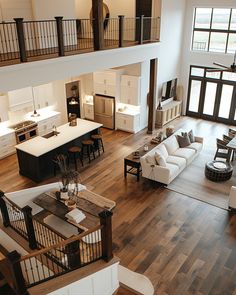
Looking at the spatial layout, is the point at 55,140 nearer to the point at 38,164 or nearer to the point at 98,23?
the point at 38,164

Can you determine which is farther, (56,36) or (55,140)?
(55,140)

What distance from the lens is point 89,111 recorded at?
12719mm

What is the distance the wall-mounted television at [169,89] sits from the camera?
12.6 metres

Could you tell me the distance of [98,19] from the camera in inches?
298

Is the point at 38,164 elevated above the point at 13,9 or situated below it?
below

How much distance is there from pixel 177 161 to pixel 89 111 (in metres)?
5.26

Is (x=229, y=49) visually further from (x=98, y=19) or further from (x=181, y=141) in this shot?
(x=98, y=19)

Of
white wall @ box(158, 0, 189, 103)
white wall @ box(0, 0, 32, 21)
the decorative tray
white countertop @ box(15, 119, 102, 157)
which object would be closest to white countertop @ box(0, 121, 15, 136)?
white countertop @ box(15, 119, 102, 157)

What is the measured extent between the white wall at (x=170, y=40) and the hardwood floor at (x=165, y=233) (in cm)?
487

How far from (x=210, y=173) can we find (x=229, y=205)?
4.60 ft

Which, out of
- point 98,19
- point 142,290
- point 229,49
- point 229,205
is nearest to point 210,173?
point 229,205

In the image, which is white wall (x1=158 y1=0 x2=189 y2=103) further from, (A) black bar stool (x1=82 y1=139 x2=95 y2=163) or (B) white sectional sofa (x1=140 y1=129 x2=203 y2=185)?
(A) black bar stool (x1=82 y1=139 x2=95 y2=163)

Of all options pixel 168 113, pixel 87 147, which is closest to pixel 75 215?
pixel 87 147

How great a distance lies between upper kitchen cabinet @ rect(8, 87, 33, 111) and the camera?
979cm
